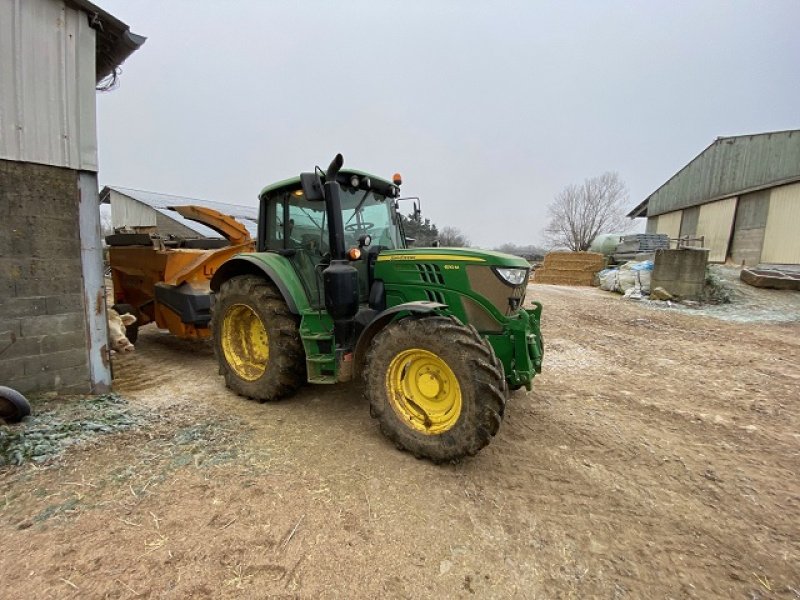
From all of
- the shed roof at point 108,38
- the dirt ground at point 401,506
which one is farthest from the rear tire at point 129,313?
the shed roof at point 108,38

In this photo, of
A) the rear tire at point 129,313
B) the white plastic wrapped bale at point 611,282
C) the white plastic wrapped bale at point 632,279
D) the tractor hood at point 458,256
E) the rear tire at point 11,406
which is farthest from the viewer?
the white plastic wrapped bale at point 611,282

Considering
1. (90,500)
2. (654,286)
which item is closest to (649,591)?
(90,500)

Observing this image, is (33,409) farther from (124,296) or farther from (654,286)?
(654,286)

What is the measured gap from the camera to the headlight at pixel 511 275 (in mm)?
2950

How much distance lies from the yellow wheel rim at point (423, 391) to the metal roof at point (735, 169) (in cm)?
1893

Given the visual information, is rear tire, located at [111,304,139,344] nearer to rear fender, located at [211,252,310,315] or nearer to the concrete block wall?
the concrete block wall

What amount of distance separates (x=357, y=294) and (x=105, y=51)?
3.75 metres

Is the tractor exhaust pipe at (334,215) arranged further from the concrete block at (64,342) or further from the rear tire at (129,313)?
the rear tire at (129,313)

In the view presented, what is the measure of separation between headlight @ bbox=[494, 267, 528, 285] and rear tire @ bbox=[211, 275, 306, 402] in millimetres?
1871

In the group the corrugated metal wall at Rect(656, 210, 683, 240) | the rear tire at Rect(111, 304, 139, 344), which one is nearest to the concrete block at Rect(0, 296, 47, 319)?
the rear tire at Rect(111, 304, 139, 344)

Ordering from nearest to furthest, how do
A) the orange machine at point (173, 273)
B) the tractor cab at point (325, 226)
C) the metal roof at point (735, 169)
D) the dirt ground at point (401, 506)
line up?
Answer: the dirt ground at point (401, 506) < the tractor cab at point (325, 226) < the orange machine at point (173, 273) < the metal roof at point (735, 169)

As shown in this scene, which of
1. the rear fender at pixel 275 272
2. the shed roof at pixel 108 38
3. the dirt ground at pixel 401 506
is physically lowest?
the dirt ground at pixel 401 506

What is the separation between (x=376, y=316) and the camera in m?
2.98

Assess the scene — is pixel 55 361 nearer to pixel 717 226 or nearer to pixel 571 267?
pixel 571 267
